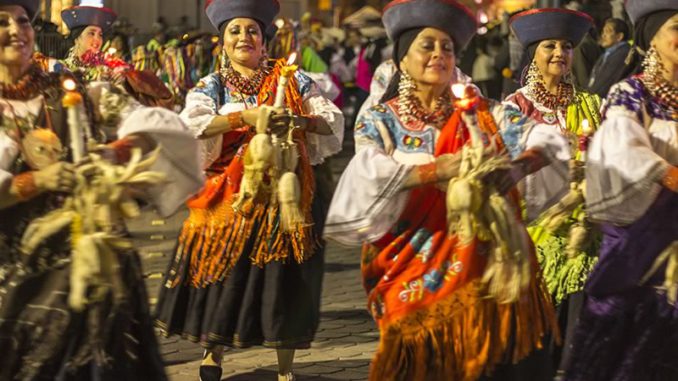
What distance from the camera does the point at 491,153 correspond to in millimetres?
5754

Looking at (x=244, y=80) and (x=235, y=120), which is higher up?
(x=244, y=80)

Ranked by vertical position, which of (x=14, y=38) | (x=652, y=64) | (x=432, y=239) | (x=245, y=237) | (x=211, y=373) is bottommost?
(x=211, y=373)

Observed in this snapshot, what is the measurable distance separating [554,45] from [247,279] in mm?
1960

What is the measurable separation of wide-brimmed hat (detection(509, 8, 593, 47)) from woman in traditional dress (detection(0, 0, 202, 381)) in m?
2.81

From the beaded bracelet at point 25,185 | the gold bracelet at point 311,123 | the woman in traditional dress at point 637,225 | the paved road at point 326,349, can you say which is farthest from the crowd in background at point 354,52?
the beaded bracelet at point 25,185

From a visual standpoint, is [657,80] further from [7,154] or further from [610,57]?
[610,57]

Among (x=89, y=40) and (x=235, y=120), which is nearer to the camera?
(x=235, y=120)

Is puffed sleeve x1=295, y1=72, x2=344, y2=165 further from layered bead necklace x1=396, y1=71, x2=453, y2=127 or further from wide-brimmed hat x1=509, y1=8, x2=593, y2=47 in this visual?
layered bead necklace x1=396, y1=71, x2=453, y2=127

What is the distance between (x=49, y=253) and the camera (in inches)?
223

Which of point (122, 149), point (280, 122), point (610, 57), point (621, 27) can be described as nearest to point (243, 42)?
point (280, 122)

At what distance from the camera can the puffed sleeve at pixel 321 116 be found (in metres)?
7.80

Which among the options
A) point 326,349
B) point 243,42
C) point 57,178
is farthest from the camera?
point 326,349

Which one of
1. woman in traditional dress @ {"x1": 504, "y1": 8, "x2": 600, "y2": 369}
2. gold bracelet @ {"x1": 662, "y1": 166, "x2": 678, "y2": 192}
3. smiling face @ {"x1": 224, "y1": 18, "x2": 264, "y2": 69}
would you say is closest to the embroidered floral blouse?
smiling face @ {"x1": 224, "y1": 18, "x2": 264, "y2": 69}

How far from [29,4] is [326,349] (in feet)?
11.6
